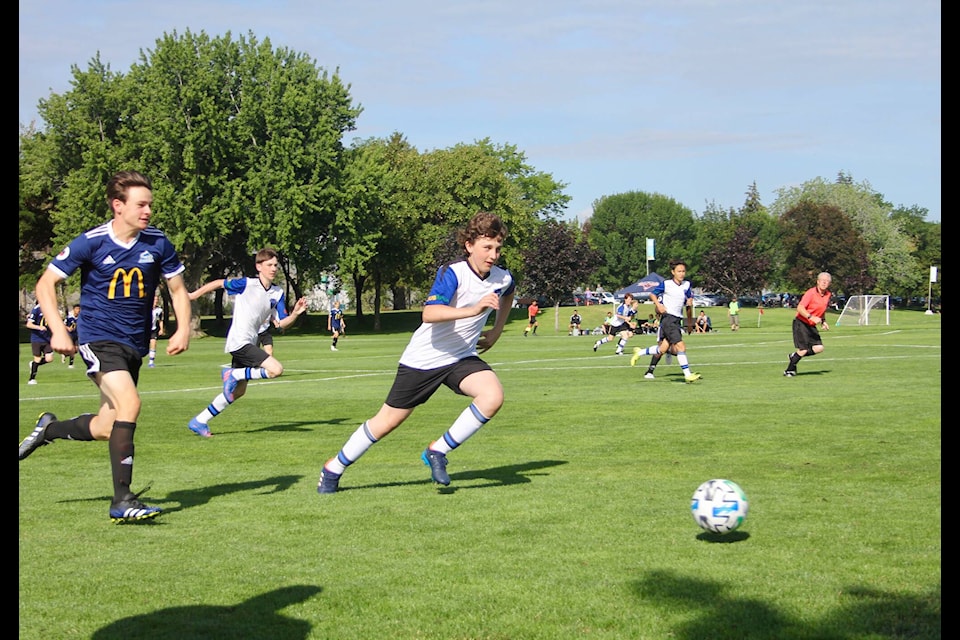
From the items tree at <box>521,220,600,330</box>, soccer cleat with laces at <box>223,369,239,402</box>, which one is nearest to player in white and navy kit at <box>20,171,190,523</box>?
soccer cleat with laces at <box>223,369,239,402</box>

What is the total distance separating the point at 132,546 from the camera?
6918mm

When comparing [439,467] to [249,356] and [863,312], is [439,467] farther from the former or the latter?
[863,312]

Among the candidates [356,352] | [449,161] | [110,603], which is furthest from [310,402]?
[449,161]

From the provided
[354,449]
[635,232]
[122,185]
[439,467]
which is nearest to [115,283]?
[122,185]

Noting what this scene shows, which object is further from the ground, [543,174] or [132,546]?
[543,174]

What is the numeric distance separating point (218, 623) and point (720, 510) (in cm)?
325

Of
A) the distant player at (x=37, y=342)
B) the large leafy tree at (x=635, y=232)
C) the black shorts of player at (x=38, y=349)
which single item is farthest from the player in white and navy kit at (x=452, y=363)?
the large leafy tree at (x=635, y=232)

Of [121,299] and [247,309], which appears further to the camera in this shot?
[247,309]

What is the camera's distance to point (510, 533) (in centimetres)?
712

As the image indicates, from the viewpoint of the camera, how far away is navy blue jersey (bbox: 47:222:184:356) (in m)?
7.78

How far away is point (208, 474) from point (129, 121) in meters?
52.3

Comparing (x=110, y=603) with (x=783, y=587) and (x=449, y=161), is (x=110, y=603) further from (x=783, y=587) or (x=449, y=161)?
(x=449, y=161)

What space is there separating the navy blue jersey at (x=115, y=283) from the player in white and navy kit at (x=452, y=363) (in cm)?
196

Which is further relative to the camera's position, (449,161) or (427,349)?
(449,161)
